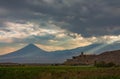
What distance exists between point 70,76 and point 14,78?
59.2 feet

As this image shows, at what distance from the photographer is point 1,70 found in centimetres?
10925

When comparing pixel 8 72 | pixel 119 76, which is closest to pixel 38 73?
pixel 8 72

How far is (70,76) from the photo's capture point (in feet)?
309

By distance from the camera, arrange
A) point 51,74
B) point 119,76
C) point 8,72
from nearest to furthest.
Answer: point 119,76
point 51,74
point 8,72

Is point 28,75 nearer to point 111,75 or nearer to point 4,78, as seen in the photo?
point 4,78

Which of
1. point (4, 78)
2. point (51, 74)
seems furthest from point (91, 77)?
point (4, 78)

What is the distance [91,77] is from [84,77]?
1.87 meters

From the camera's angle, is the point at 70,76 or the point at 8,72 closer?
the point at 70,76

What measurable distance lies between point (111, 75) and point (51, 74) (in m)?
17.0

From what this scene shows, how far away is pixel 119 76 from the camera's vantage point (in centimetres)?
9125

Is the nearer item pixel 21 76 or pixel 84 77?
pixel 84 77

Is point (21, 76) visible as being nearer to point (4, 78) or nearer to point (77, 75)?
point (4, 78)

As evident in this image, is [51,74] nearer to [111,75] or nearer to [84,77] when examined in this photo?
[84,77]

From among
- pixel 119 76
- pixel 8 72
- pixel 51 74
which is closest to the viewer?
pixel 119 76
